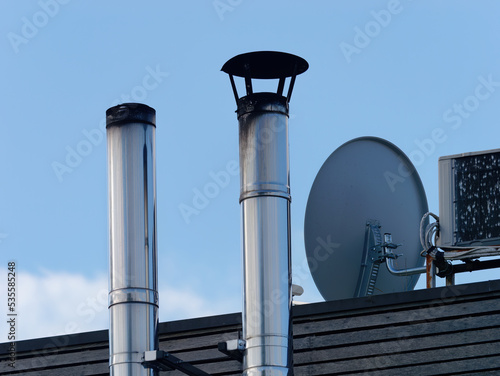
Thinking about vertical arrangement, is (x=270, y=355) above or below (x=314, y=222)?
below

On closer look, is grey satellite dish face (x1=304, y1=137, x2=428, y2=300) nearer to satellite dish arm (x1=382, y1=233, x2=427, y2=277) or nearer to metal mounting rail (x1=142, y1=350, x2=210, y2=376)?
satellite dish arm (x1=382, y1=233, x2=427, y2=277)

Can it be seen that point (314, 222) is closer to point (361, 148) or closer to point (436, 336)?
point (361, 148)

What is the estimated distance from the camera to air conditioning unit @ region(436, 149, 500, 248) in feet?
41.8

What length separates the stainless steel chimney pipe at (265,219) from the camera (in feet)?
34.0

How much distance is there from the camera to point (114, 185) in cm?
1111

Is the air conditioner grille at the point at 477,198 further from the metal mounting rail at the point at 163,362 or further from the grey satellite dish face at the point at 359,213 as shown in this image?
the metal mounting rail at the point at 163,362

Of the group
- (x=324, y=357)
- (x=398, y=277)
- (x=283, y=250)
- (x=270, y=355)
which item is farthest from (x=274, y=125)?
(x=398, y=277)

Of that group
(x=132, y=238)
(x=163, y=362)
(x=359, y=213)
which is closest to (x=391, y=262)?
(x=359, y=213)

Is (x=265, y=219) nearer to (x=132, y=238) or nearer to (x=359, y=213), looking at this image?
(x=132, y=238)

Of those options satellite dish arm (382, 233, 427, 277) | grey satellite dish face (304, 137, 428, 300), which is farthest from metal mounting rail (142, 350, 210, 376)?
satellite dish arm (382, 233, 427, 277)

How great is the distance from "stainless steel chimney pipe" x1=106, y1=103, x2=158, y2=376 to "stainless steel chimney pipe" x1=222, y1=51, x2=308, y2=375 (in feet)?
3.26

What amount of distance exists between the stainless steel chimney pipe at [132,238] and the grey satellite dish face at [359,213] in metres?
3.02

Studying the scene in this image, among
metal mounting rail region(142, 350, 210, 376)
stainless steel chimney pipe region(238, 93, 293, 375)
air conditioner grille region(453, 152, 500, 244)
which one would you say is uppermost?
air conditioner grille region(453, 152, 500, 244)

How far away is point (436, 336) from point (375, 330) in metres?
0.70
